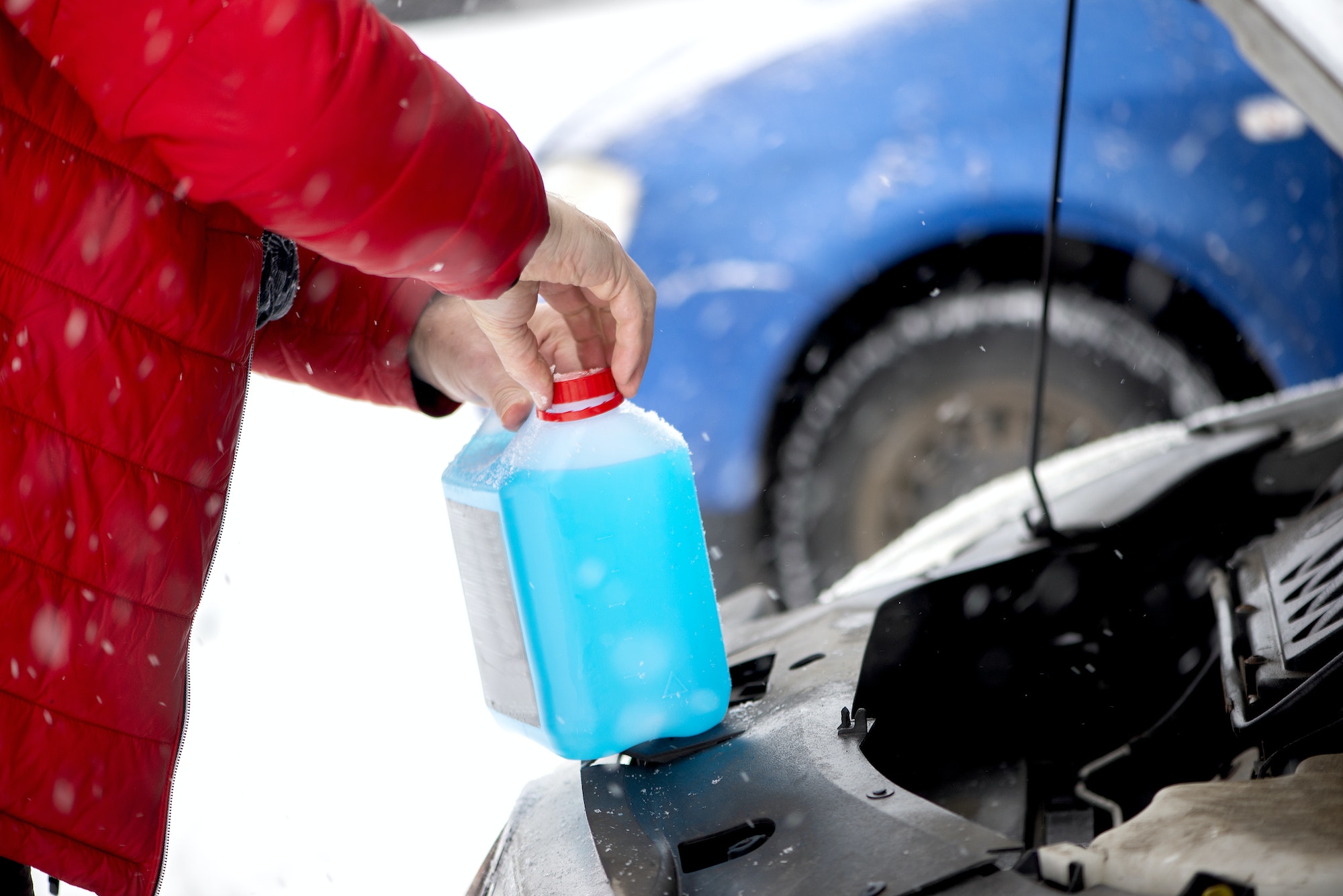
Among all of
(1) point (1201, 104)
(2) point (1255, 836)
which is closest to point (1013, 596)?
(2) point (1255, 836)

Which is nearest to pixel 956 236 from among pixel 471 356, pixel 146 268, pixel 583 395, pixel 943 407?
pixel 943 407

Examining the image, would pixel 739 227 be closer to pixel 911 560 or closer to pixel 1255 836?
pixel 911 560

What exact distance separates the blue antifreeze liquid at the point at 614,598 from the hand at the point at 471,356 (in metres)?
0.15

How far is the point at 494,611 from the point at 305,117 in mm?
614

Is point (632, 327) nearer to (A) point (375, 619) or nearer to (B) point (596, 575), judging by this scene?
(B) point (596, 575)

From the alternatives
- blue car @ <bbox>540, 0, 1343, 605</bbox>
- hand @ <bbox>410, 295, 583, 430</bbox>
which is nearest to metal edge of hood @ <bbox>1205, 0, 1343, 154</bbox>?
hand @ <bbox>410, 295, 583, 430</bbox>

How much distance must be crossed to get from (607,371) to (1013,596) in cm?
67

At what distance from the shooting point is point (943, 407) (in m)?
2.77

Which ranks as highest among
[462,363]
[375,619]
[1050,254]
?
[1050,254]

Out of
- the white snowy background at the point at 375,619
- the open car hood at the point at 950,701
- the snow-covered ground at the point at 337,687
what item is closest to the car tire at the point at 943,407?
the open car hood at the point at 950,701

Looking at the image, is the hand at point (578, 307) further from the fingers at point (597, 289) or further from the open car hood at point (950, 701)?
the open car hood at point (950, 701)

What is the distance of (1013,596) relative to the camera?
4.91 ft

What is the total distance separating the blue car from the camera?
2.63 metres

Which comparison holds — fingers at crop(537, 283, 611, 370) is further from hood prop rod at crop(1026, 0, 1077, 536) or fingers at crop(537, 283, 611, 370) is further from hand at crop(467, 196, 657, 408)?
hood prop rod at crop(1026, 0, 1077, 536)
